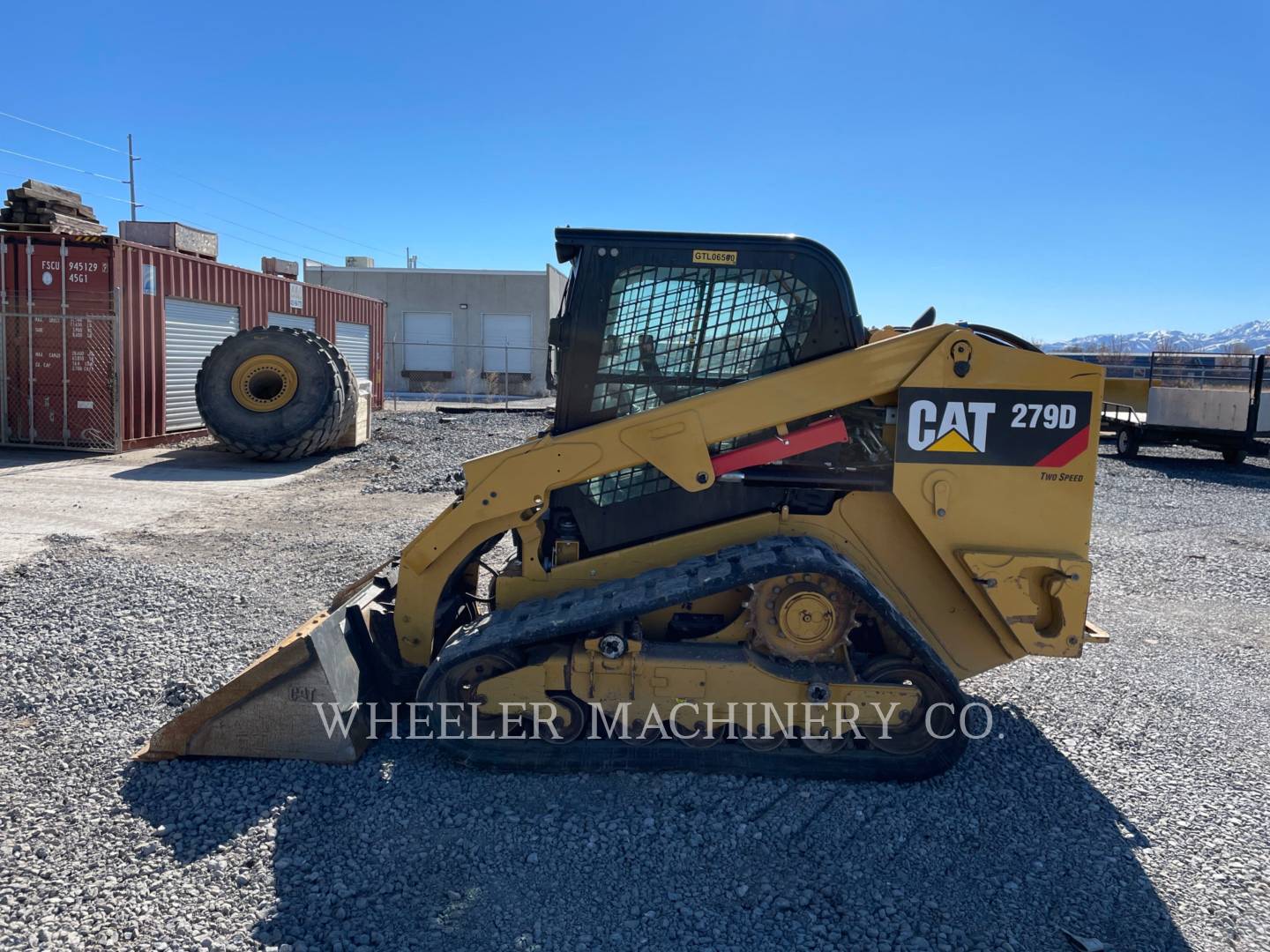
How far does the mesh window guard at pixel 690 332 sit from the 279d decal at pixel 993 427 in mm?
673

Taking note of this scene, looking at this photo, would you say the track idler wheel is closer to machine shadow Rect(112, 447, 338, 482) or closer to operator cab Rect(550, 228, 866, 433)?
operator cab Rect(550, 228, 866, 433)

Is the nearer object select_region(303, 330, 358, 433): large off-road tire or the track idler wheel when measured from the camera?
the track idler wheel

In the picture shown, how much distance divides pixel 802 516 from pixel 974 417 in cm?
92

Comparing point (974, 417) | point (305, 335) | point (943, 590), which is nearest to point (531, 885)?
point (943, 590)

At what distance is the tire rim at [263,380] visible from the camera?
1370 centimetres

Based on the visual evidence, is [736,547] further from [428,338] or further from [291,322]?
[428,338]

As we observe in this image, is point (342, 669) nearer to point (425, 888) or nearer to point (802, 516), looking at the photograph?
point (425, 888)

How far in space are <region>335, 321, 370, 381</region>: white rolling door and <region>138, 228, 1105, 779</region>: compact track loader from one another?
64.6 feet

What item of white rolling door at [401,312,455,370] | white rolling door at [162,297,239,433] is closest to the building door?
white rolling door at [162,297,239,433]

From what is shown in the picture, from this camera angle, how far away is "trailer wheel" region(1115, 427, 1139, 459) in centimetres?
1759

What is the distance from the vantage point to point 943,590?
4336 millimetres

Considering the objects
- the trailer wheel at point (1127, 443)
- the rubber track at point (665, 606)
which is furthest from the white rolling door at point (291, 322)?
the trailer wheel at point (1127, 443)

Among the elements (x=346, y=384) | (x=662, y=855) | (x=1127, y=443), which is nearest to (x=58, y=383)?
(x=346, y=384)

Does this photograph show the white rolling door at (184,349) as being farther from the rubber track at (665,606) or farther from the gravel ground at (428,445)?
the rubber track at (665,606)
